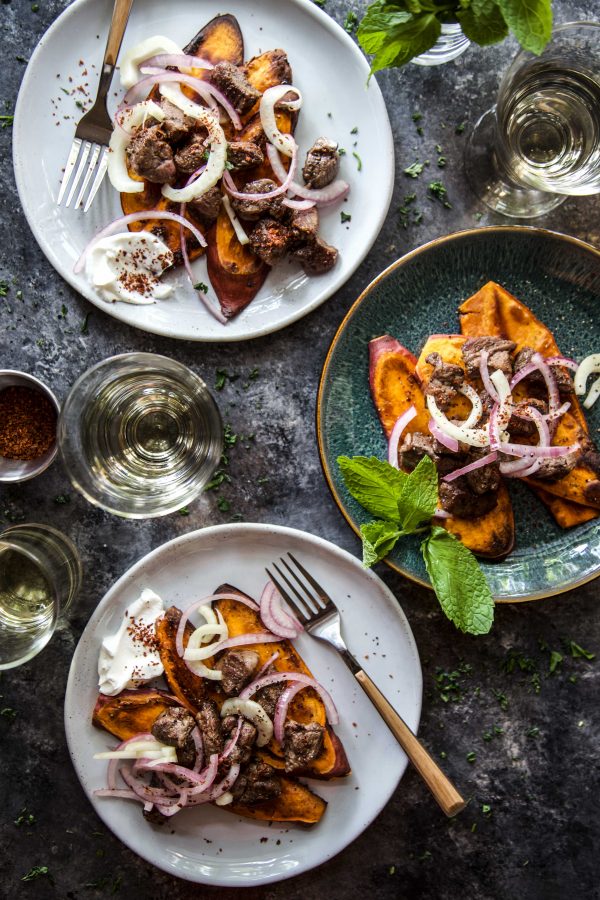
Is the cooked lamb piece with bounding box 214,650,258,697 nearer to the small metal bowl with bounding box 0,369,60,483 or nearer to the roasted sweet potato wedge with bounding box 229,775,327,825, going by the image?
→ the roasted sweet potato wedge with bounding box 229,775,327,825

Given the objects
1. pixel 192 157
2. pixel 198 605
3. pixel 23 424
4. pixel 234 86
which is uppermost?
pixel 234 86

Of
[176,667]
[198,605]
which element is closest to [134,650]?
[176,667]

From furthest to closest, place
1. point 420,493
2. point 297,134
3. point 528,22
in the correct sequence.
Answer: point 297,134 < point 420,493 < point 528,22

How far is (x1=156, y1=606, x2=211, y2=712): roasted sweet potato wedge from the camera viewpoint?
2.34 meters

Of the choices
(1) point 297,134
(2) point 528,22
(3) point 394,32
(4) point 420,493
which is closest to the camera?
(2) point 528,22

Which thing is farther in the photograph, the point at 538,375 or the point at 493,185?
the point at 493,185

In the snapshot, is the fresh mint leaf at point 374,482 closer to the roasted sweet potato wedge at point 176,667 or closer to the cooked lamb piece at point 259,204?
the roasted sweet potato wedge at point 176,667

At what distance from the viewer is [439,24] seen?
2029 mm

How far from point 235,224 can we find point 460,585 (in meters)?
1.42

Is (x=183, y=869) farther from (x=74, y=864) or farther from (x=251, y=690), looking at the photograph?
(x=251, y=690)

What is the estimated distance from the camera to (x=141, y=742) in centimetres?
234

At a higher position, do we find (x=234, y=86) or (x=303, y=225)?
(x=234, y=86)

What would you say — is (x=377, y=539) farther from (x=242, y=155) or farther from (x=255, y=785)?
(x=242, y=155)

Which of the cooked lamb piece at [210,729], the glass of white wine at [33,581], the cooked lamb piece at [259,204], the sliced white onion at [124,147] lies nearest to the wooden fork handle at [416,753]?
the cooked lamb piece at [210,729]
